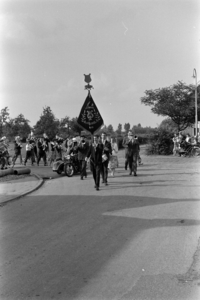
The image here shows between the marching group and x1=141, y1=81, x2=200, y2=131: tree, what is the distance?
17.2m

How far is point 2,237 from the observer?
246 inches

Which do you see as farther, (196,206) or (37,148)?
(37,148)

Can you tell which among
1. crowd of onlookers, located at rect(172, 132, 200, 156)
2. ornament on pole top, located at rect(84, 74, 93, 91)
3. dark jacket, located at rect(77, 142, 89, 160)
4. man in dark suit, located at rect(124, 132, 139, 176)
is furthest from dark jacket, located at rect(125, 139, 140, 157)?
crowd of onlookers, located at rect(172, 132, 200, 156)

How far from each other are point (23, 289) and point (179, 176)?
1090 cm

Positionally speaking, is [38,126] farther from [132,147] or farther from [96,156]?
[96,156]

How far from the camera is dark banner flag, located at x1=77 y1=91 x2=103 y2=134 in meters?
14.1

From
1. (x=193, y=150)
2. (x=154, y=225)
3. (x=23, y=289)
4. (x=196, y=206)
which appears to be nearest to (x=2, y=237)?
(x=23, y=289)

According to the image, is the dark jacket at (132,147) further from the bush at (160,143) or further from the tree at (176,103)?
the tree at (176,103)

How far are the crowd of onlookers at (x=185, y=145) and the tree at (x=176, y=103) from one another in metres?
10.6

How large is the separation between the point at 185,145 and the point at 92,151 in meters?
15.5

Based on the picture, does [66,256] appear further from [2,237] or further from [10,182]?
[10,182]

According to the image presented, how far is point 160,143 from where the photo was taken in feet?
93.4

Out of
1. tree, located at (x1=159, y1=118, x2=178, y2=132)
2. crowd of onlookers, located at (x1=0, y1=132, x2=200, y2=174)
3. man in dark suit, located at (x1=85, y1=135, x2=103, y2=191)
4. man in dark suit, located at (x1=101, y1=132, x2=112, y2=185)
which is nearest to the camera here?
man in dark suit, located at (x1=85, y1=135, x2=103, y2=191)

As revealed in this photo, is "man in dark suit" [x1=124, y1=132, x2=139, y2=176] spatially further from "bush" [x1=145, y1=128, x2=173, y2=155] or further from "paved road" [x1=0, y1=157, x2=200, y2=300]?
"bush" [x1=145, y1=128, x2=173, y2=155]
